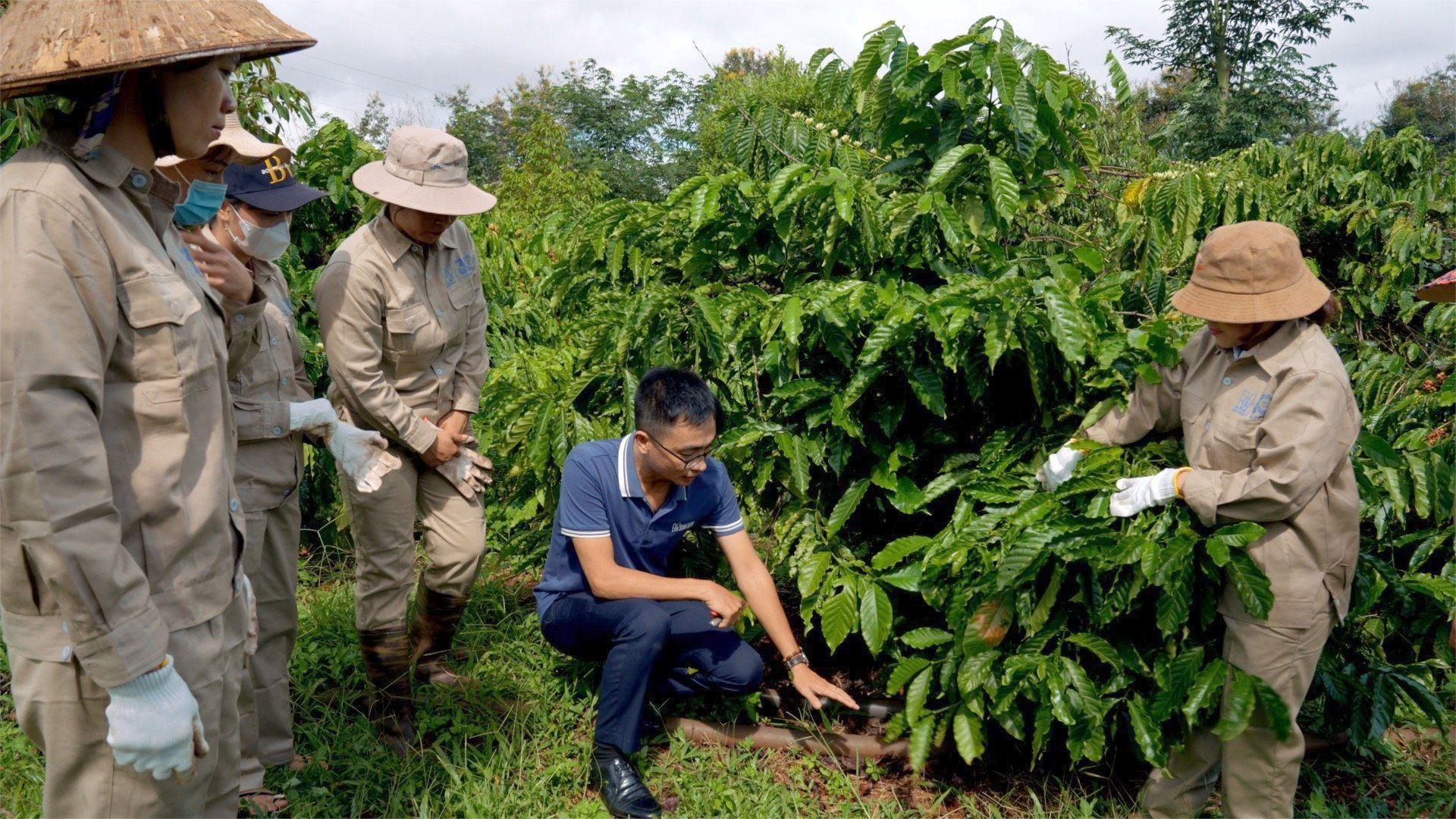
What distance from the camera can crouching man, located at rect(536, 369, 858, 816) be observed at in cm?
289

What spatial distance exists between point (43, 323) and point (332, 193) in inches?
141

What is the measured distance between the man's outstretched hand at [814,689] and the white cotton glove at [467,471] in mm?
1173

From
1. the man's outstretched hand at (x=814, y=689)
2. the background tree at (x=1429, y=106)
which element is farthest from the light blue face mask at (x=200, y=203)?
the background tree at (x=1429, y=106)

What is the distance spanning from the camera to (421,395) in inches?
129

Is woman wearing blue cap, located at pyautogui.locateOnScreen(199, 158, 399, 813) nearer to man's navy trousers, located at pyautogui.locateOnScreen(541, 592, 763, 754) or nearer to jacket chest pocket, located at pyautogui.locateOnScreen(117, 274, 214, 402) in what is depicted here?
man's navy trousers, located at pyautogui.locateOnScreen(541, 592, 763, 754)

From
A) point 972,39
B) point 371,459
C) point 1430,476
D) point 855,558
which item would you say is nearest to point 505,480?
point 371,459

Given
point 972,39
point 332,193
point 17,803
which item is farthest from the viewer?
point 332,193

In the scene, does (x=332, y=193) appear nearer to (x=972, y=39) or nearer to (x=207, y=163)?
(x=207, y=163)

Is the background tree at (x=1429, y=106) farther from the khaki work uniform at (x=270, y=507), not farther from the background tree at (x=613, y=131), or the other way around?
the khaki work uniform at (x=270, y=507)

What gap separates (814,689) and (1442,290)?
2.71 meters

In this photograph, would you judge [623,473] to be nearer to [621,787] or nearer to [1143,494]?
[621,787]

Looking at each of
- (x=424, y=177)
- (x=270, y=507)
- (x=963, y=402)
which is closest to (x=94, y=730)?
(x=270, y=507)

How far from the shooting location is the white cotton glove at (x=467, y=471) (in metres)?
3.32

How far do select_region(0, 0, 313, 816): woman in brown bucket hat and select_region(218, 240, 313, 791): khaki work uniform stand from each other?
3.26 feet
